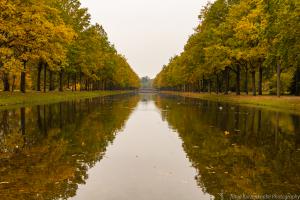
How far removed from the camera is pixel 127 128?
18.6m

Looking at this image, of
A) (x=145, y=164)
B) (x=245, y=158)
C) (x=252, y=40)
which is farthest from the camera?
(x=252, y=40)

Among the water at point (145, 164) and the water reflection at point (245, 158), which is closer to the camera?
the water at point (145, 164)

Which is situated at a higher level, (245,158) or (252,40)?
(252,40)

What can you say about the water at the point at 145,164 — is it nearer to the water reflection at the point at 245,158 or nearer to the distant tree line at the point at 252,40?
the water reflection at the point at 245,158

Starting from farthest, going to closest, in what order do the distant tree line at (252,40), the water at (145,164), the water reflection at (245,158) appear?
the distant tree line at (252,40)
the water reflection at (245,158)
the water at (145,164)

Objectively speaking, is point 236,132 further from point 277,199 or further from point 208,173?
point 277,199

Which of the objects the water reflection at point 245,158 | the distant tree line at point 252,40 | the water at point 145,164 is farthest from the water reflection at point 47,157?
the distant tree line at point 252,40

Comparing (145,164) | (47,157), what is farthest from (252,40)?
(47,157)

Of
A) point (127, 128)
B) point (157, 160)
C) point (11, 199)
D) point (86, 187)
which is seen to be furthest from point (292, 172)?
point (127, 128)

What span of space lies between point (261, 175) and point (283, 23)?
2652cm

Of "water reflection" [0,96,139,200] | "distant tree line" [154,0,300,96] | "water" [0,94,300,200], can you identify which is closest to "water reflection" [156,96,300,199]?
"water" [0,94,300,200]

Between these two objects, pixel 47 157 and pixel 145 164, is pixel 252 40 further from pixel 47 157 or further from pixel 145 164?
pixel 47 157

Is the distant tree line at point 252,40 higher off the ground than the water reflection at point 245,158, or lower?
higher

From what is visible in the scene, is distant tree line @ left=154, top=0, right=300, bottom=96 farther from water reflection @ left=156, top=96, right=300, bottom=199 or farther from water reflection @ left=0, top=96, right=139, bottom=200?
water reflection @ left=0, top=96, right=139, bottom=200
